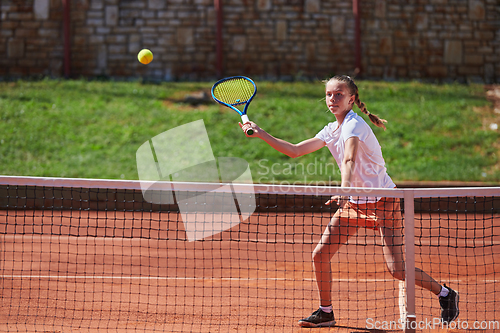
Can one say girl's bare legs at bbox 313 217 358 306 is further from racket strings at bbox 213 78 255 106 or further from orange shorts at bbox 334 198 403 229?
racket strings at bbox 213 78 255 106

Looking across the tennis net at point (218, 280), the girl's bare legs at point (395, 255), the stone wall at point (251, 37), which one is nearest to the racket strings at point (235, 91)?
the tennis net at point (218, 280)

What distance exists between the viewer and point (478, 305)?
4410mm


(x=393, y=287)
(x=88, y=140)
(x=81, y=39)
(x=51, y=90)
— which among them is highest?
(x=81, y=39)

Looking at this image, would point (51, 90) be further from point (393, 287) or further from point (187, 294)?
point (393, 287)

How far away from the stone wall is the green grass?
3.22 feet

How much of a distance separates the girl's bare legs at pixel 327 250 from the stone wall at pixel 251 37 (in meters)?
10.6

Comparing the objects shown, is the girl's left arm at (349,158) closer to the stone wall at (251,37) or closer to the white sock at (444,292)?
the white sock at (444,292)

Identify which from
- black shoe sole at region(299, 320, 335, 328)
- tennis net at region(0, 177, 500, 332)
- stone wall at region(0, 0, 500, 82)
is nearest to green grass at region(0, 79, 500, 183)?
stone wall at region(0, 0, 500, 82)

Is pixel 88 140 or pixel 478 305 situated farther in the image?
pixel 88 140

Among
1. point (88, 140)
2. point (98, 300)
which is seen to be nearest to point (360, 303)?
point (98, 300)

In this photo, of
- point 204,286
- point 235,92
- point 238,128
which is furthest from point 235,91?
point 238,128

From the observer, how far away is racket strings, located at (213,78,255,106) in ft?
14.7

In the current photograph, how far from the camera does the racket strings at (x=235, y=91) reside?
4.49m

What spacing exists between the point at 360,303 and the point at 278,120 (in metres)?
6.97
